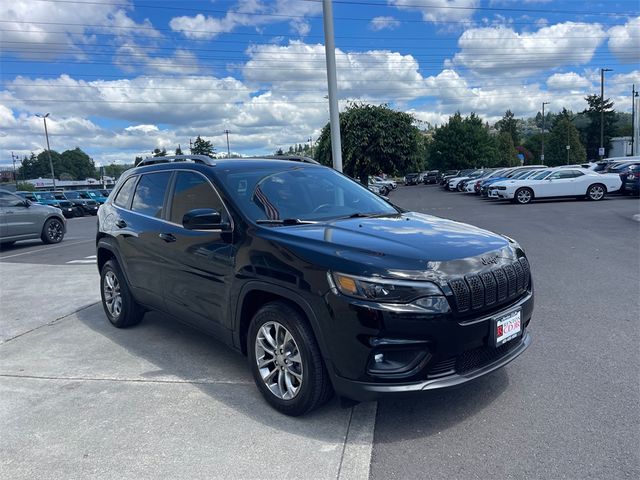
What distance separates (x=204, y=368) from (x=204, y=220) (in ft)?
4.84

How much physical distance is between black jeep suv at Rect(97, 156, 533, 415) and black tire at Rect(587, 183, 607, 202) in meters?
20.2

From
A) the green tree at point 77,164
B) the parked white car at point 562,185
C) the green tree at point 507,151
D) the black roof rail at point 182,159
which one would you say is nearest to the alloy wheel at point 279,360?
the black roof rail at point 182,159

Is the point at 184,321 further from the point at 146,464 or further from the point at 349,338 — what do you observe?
the point at 349,338

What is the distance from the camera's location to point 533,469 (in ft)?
8.96

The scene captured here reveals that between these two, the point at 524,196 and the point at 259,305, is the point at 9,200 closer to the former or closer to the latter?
the point at 259,305

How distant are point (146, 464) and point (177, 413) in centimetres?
62

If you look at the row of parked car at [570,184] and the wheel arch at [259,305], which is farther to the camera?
the row of parked car at [570,184]

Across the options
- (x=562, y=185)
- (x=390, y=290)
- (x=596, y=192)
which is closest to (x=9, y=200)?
(x=390, y=290)

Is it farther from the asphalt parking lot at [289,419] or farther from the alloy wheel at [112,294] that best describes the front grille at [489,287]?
the alloy wheel at [112,294]

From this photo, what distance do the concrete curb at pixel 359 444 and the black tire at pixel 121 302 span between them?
10.0ft

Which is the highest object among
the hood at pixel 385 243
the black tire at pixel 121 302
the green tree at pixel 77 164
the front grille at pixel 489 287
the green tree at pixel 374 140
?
the green tree at pixel 77 164

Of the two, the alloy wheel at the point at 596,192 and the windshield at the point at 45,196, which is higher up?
the windshield at the point at 45,196

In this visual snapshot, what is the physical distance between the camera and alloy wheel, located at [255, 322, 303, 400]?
3336 mm

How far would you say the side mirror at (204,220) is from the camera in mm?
3699
